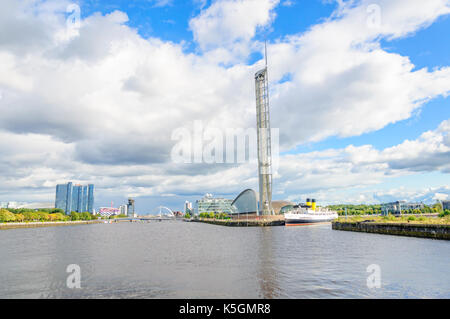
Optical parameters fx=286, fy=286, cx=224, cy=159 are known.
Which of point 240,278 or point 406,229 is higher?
point 406,229

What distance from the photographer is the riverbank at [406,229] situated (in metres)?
47.4

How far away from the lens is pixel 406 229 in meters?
56.8

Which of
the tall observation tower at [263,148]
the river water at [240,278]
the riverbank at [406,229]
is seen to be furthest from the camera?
the tall observation tower at [263,148]

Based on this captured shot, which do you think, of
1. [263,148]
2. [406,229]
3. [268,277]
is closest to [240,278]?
[268,277]

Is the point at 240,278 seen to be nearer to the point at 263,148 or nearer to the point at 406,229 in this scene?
the point at 406,229

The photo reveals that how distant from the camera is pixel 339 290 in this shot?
1777 cm

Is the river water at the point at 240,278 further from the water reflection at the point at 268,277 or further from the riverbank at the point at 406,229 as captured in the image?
the riverbank at the point at 406,229

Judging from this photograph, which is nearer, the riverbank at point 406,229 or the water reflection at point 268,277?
the water reflection at point 268,277

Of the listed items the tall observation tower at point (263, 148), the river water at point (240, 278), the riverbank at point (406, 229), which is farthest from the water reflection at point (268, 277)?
the tall observation tower at point (263, 148)

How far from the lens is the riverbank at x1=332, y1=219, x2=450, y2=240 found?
155 feet

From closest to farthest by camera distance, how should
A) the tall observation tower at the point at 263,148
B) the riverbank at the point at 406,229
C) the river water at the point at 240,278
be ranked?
the river water at the point at 240,278 → the riverbank at the point at 406,229 → the tall observation tower at the point at 263,148

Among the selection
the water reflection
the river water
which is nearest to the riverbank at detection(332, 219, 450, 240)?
the river water
